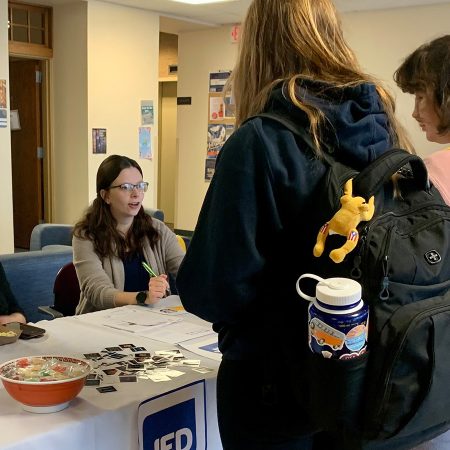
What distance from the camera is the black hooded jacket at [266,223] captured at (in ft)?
3.31

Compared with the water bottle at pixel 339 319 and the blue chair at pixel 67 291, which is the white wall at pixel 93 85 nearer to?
the blue chair at pixel 67 291

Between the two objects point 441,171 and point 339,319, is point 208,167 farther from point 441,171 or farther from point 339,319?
point 339,319

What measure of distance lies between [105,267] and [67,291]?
29 cm

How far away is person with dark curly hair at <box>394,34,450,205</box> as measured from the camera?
1400 mm

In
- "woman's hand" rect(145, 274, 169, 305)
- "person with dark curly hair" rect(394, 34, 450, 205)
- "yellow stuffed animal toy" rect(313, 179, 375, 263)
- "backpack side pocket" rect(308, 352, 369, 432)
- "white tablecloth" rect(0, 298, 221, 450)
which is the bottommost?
"white tablecloth" rect(0, 298, 221, 450)

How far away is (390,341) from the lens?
36.1 inches

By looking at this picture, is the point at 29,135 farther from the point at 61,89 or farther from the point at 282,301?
the point at 282,301

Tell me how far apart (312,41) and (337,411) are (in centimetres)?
66

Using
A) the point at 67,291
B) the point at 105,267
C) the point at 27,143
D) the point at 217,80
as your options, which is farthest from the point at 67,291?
the point at 217,80

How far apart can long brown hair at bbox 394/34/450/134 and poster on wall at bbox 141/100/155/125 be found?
5.23 m

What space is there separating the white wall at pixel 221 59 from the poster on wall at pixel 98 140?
158 centimetres

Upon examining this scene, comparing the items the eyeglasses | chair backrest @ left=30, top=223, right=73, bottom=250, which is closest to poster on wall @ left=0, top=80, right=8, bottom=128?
chair backrest @ left=30, top=223, right=73, bottom=250

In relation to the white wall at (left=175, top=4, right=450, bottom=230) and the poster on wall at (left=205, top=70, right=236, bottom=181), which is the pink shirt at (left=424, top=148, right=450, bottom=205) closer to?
the white wall at (left=175, top=4, right=450, bottom=230)

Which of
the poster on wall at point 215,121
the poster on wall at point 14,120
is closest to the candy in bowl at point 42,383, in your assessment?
the poster on wall at point 14,120
